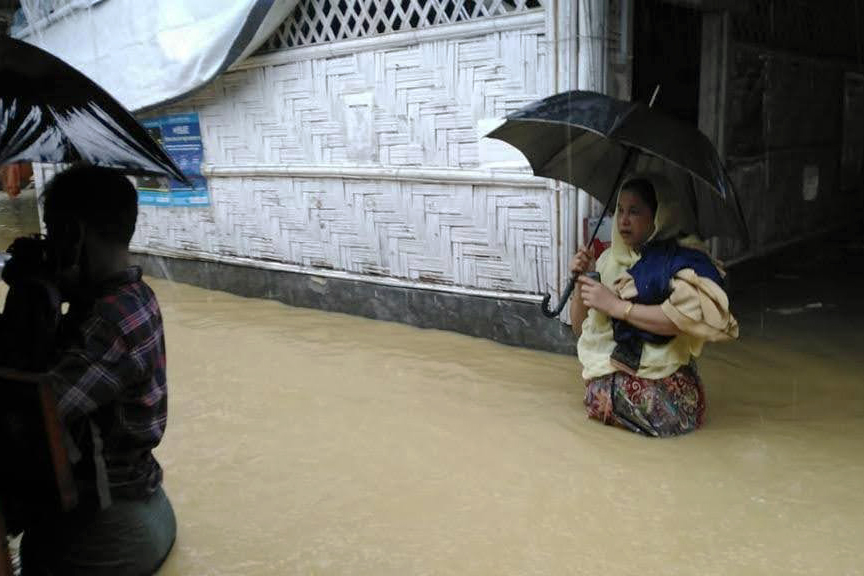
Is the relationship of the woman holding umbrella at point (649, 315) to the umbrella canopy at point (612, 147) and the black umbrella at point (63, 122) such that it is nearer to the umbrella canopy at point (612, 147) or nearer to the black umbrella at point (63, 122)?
the umbrella canopy at point (612, 147)

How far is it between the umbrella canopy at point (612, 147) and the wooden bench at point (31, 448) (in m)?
2.20

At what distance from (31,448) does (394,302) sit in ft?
12.5

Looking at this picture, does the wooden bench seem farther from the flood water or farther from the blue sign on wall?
the blue sign on wall

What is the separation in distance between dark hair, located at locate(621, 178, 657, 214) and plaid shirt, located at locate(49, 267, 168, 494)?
7.08 ft

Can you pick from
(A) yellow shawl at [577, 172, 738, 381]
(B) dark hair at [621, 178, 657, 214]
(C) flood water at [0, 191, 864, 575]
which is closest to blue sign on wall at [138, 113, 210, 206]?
(C) flood water at [0, 191, 864, 575]

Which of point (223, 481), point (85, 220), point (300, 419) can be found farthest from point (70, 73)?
point (300, 419)

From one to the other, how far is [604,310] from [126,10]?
5710 mm

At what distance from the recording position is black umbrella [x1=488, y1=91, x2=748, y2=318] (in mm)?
2951

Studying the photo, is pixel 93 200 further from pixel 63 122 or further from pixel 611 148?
pixel 611 148

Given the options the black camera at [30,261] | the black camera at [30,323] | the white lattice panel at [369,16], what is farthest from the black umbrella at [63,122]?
the white lattice panel at [369,16]

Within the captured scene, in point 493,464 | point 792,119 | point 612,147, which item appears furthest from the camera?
point 792,119

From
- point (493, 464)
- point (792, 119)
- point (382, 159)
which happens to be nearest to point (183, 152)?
point (382, 159)

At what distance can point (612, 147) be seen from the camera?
3.87 metres

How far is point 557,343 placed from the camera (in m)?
4.80
